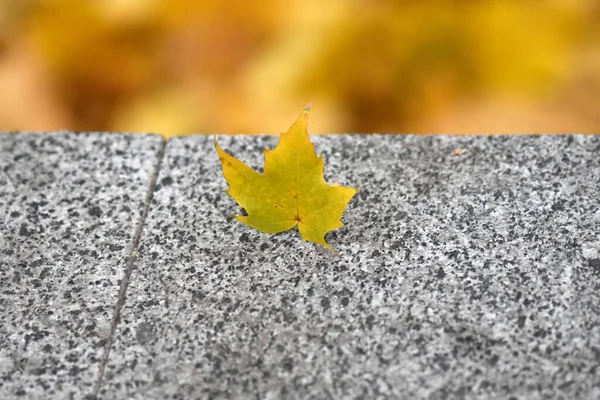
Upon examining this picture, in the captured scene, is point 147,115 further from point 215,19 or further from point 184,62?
point 215,19

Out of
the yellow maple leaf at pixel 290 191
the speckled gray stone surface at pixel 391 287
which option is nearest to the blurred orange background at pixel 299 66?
the speckled gray stone surface at pixel 391 287

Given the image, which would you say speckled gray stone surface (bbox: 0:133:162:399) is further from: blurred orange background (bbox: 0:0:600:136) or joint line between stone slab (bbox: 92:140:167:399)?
blurred orange background (bbox: 0:0:600:136)

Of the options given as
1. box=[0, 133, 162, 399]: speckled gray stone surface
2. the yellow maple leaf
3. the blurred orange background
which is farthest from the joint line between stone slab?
the blurred orange background

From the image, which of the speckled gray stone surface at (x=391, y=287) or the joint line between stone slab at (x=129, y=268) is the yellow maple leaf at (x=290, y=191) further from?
the joint line between stone slab at (x=129, y=268)

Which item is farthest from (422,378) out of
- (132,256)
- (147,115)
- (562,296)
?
(147,115)

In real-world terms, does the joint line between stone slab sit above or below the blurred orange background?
below

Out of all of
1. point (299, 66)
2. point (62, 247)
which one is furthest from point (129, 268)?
point (299, 66)

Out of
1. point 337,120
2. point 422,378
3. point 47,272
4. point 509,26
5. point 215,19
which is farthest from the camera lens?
point 215,19
